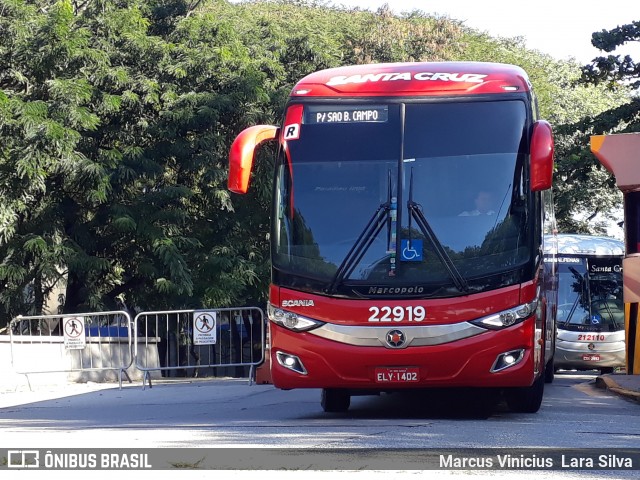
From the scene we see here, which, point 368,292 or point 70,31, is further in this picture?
point 70,31

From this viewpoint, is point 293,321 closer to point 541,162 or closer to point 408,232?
point 408,232

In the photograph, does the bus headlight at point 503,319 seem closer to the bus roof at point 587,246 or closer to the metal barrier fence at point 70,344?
the metal barrier fence at point 70,344

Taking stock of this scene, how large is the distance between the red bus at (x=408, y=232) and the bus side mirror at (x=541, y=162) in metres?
0.02

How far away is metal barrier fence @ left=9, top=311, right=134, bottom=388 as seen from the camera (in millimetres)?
19516

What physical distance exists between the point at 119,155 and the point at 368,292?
628 inches

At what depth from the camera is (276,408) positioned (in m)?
13.6

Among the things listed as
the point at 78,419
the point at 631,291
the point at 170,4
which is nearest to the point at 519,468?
the point at 78,419

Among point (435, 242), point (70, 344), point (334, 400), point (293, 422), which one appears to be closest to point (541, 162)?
point (435, 242)

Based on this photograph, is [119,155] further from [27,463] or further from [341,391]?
[27,463]

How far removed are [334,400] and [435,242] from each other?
2594 millimetres

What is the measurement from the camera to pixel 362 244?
10.8 m

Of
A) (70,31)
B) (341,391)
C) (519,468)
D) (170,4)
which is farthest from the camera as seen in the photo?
Result: (170,4)

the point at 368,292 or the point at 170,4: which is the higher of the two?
the point at 170,4

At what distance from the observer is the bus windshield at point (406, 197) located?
35.1 ft
